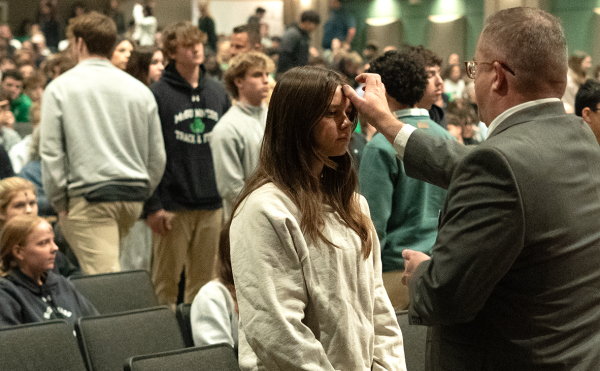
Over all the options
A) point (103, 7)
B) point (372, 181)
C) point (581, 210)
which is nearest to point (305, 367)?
point (581, 210)

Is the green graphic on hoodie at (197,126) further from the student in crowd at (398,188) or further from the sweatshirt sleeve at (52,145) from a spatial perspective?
the student in crowd at (398,188)

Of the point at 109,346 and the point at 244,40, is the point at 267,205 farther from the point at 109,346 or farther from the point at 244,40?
the point at 244,40

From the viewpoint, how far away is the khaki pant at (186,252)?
4207 millimetres

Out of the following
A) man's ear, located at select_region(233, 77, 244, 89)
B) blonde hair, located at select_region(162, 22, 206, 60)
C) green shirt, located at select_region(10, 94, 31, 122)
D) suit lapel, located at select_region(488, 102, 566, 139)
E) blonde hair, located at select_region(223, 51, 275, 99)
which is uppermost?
suit lapel, located at select_region(488, 102, 566, 139)

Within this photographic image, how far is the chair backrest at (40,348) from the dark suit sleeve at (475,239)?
6.07ft

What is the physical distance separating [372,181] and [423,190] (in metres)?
0.23

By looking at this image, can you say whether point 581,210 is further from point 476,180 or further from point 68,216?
point 68,216

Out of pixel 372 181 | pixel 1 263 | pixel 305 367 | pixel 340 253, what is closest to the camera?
pixel 305 367

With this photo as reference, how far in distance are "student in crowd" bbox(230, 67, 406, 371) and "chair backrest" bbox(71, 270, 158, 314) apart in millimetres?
2034

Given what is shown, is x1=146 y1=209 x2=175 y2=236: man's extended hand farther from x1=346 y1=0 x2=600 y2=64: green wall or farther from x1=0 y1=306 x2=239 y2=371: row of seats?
x1=346 y1=0 x2=600 y2=64: green wall

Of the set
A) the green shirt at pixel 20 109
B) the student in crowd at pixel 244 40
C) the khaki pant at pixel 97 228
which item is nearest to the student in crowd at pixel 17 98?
the green shirt at pixel 20 109

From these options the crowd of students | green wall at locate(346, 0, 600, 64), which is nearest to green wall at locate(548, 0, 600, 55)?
green wall at locate(346, 0, 600, 64)

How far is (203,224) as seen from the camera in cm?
425

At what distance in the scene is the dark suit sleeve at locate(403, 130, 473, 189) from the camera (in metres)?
1.67
